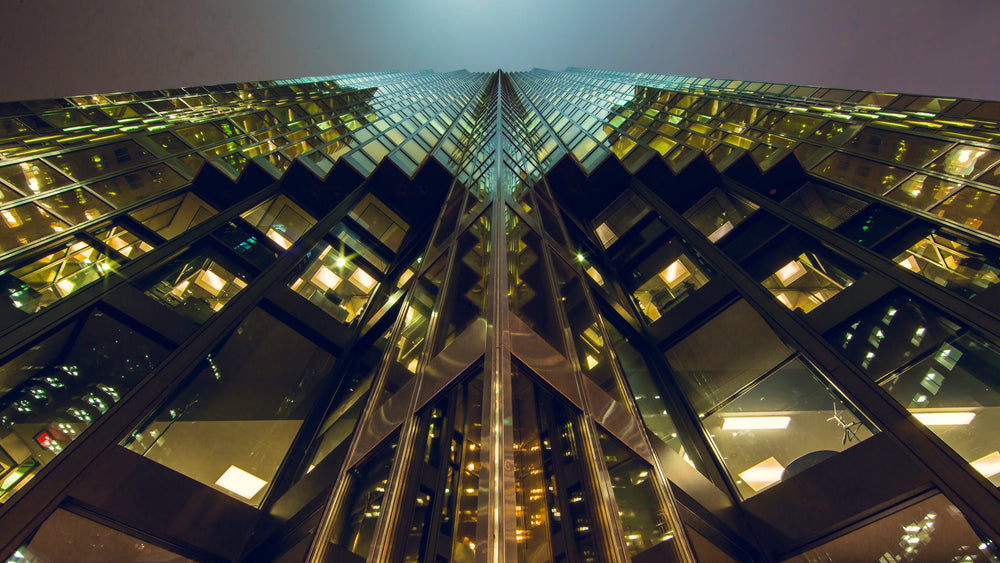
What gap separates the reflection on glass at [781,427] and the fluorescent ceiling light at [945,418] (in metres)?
0.67

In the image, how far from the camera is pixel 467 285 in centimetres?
683

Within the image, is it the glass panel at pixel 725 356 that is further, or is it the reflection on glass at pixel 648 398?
the glass panel at pixel 725 356

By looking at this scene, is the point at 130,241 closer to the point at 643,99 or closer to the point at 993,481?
the point at 993,481

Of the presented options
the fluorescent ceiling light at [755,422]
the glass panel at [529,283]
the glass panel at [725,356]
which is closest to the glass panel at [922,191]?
the glass panel at [725,356]

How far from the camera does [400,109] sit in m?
33.3

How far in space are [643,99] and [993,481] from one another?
3310cm

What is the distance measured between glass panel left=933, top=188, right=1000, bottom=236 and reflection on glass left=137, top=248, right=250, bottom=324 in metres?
16.7

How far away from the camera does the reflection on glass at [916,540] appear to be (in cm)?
491

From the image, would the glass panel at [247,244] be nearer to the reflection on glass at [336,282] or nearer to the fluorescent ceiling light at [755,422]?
the reflection on glass at [336,282]

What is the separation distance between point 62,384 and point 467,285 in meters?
7.05

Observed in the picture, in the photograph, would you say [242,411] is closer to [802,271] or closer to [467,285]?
[467,285]

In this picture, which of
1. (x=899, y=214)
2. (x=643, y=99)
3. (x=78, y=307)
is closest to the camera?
(x=78, y=307)

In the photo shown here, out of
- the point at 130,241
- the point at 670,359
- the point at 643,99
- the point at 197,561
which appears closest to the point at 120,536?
the point at 197,561

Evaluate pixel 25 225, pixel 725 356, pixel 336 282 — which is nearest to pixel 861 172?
pixel 725 356
